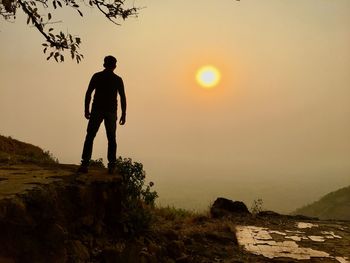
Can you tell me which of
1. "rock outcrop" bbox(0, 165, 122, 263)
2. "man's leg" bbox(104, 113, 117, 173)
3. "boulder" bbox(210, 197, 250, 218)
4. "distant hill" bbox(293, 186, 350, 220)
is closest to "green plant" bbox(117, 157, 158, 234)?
Answer: "rock outcrop" bbox(0, 165, 122, 263)

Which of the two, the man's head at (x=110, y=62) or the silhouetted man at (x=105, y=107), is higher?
the man's head at (x=110, y=62)

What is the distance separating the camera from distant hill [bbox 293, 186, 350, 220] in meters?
34.2

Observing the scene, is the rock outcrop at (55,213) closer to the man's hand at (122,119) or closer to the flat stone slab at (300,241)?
the man's hand at (122,119)

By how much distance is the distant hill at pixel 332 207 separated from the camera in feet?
112

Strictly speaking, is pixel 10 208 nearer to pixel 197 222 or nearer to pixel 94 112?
pixel 94 112

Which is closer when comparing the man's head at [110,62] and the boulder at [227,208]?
the man's head at [110,62]

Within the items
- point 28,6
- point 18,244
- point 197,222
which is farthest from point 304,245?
point 28,6

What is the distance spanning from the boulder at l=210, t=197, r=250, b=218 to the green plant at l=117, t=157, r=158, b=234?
13.6 ft

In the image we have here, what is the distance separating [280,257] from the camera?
8992mm

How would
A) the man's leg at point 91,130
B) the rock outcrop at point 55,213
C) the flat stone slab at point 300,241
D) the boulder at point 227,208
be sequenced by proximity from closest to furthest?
1. the rock outcrop at point 55,213
2. the man's leg at point 91,130
3. the flat stone slab at point 300,241
4. the boulder at point 227,208

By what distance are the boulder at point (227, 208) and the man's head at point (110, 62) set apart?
731 cm

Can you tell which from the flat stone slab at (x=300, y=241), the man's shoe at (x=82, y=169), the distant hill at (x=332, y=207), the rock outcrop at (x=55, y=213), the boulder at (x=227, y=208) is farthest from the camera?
the distant hill at (x=332, y=207)

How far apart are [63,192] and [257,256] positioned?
4.32m

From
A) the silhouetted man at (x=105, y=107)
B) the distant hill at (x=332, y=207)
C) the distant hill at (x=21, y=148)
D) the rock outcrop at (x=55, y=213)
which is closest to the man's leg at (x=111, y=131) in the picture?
the silhouetted man at (x=105, y=107)
